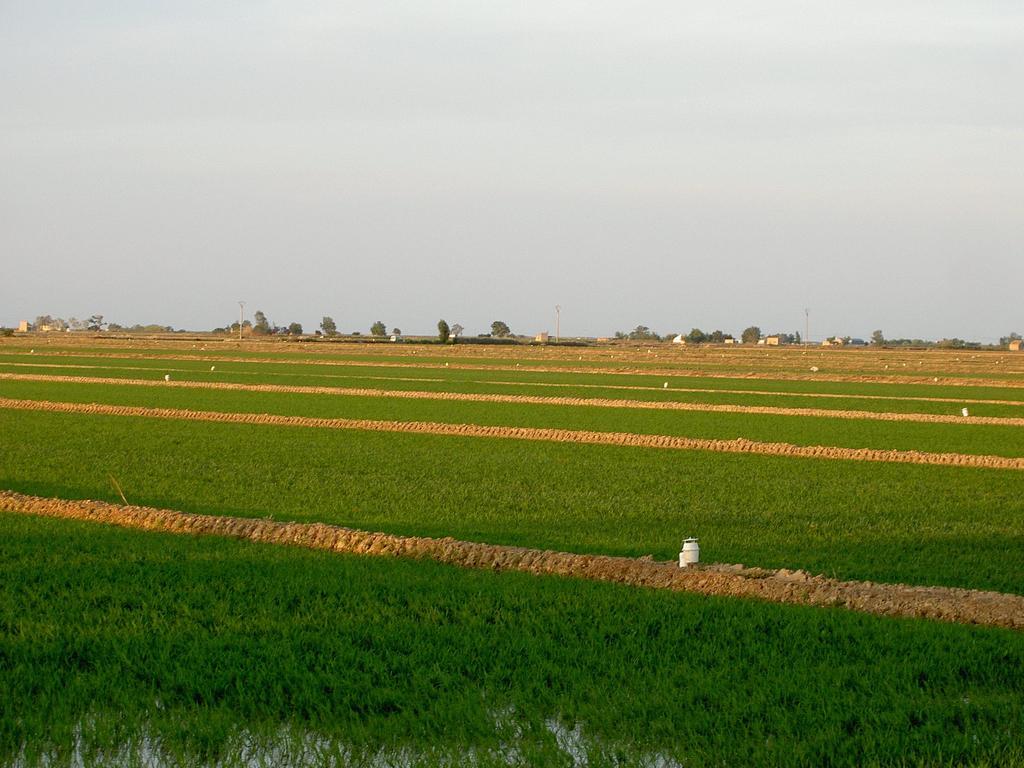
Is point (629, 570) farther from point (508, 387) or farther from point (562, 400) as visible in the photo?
point (508, 387)

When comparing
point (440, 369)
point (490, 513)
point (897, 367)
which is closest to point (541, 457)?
point (490, 513)

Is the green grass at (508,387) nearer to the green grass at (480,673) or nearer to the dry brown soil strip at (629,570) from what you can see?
the dry brown soil strip at (629,570)

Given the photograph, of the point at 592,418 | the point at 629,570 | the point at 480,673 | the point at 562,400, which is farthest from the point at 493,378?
the point at 480,673

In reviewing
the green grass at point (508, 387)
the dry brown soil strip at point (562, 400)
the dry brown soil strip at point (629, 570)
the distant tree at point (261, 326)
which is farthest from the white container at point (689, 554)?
the distant tree at point (261, 326)

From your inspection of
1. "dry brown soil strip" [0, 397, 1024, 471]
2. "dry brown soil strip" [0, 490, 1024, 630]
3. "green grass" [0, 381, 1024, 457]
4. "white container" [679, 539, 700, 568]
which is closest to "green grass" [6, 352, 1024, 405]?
"green grass" [0, 381, 1024, 457]

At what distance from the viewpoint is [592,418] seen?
26.5m

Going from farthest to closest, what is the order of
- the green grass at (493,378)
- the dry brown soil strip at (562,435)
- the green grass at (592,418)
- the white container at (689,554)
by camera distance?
the green grass at (493,378) → the green grass at (592,418) → the dry brown soil strip at (562,435) → the white container at (689,554)

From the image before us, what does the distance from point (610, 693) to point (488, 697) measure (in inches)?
25.1

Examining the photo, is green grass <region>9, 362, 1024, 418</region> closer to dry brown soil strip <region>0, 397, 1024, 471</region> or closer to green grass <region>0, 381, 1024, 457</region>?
green grass <region>0, 381, 1024, 457</region>

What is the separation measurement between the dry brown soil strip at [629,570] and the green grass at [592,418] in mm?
12789

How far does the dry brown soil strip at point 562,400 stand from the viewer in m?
28.0

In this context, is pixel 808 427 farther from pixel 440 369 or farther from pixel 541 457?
pixel 440 369

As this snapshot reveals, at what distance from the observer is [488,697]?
19.6 feet

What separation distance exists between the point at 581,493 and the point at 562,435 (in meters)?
8.50
